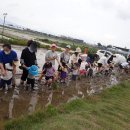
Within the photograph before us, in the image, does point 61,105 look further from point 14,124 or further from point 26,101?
point 14,124

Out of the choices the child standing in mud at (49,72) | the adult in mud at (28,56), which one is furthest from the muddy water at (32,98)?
the adult in mud at (28,56)

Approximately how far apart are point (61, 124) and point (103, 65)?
44.4 ft

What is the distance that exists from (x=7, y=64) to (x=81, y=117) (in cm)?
271

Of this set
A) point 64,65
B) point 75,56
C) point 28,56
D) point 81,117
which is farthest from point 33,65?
point 75,56

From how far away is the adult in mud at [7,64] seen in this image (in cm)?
1015

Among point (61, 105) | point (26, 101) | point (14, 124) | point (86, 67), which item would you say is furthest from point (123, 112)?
point (86, 67)

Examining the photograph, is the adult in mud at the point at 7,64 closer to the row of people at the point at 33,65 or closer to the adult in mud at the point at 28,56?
the row of people at the point at 33,65

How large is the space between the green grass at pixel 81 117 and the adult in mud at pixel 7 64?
1.74 m

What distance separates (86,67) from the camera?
18531 mm

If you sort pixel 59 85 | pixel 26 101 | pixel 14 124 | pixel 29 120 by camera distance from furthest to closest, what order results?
pixel 59 85
pixel 26 101
pixel 29 120
pixel 14 124

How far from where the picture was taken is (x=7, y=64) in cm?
1033

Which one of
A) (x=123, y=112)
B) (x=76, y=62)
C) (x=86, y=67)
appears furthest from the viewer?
(x=86, y=67)

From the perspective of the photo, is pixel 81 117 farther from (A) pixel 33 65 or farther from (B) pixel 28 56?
(B) pixel 28 56

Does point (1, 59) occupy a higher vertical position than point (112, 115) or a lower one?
higher
